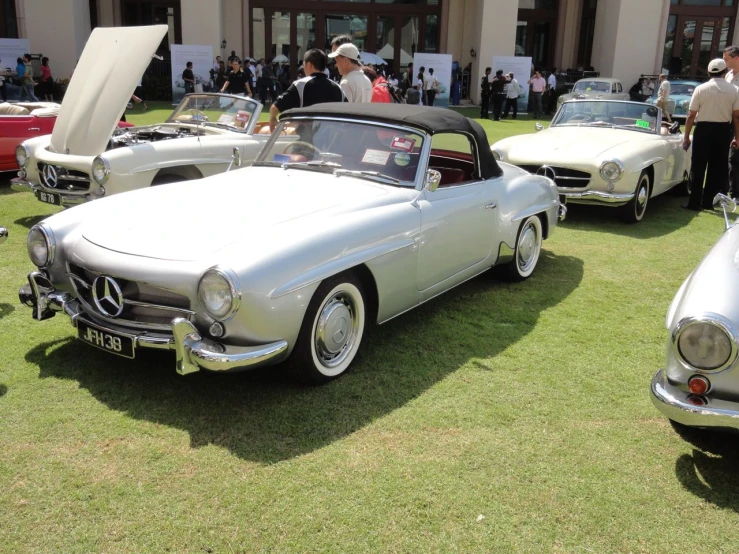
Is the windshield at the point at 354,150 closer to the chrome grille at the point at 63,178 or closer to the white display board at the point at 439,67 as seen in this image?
the chrome grille at the point at 63,178

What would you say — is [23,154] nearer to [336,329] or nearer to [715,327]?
[336,329]

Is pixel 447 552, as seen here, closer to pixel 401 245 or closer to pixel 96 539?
pixel 96 539

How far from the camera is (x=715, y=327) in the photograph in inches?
110

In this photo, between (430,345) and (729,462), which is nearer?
(729,462)

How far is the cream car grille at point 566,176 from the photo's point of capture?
25.5 ft

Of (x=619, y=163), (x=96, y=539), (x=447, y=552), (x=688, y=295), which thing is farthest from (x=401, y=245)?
(x=619, y=163)

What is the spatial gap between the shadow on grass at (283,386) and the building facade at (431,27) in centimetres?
2459

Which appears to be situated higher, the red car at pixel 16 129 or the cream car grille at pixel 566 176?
the red car at pixel 16 129

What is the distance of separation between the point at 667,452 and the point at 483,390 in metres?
0.98

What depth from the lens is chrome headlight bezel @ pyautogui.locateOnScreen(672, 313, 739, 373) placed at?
2.75 metres

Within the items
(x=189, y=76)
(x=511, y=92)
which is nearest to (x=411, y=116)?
(x=511, y=92)

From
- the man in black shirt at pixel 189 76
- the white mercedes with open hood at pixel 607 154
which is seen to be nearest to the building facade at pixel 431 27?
the man in black shirt at pixel 189 76

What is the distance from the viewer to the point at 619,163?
7562 mm

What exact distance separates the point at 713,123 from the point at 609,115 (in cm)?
144
